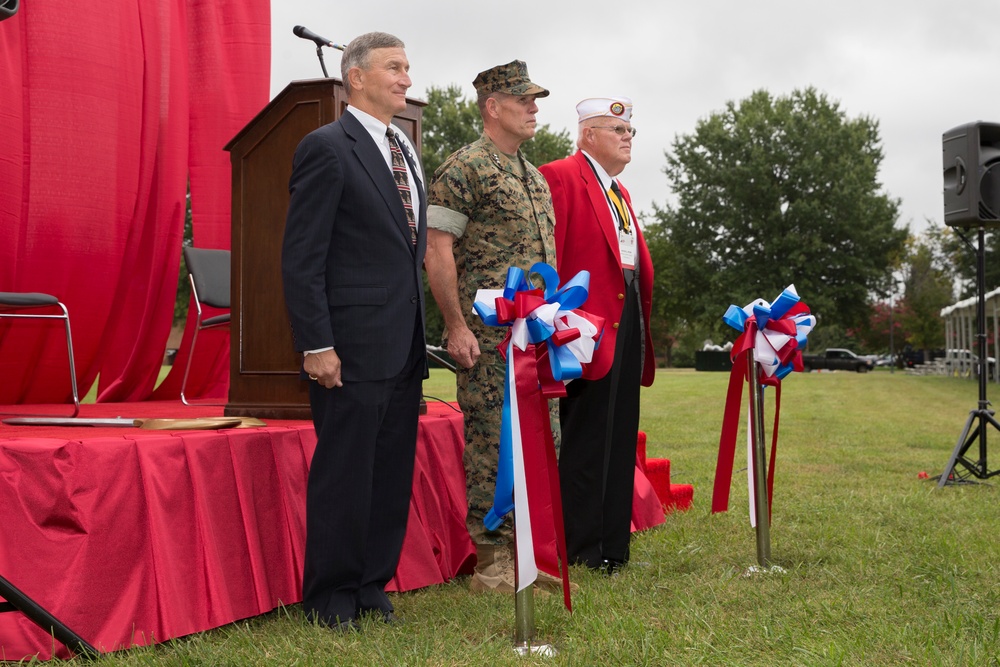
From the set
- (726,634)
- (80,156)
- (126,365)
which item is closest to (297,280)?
(726,634)

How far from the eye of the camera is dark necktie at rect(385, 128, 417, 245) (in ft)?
10.6

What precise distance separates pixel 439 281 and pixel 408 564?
1.14 m

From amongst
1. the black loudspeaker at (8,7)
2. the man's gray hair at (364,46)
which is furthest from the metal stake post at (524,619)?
the black loudspeaker at (8,7)

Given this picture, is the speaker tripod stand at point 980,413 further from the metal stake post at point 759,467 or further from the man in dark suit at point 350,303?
the man in dark suit at point 350,303

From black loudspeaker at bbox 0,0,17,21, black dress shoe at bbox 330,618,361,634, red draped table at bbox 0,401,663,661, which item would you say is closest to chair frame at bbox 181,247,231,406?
red draped table at bbox 0,401,663,661

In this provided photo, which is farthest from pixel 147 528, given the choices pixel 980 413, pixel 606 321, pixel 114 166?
pixel 980 413

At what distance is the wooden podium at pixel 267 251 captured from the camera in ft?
12.9

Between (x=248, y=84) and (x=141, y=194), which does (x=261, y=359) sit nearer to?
(x=141, y=194)

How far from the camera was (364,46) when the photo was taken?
3.11 metres

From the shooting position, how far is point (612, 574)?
3980 millimetres

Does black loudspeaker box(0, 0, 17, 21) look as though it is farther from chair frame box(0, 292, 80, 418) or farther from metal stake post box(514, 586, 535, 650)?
metal stake post box(514, 586, 535, 650)

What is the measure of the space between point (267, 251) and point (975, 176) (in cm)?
504

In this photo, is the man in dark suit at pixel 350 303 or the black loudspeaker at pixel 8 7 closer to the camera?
the black loudspeaker at pixel 8 7

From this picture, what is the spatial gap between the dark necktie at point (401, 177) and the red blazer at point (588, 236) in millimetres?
930
